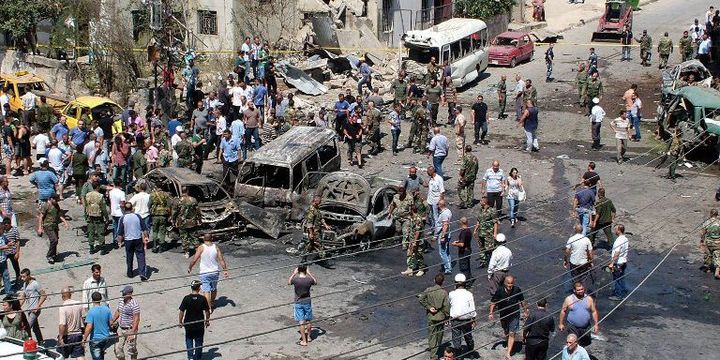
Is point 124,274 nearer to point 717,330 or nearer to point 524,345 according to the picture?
point 524,345

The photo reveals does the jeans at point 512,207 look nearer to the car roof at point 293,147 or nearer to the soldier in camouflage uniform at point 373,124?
the car roof at point 293,147

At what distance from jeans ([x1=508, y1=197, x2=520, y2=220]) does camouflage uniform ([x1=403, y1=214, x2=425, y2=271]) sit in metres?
2.91

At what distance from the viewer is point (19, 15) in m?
35.2

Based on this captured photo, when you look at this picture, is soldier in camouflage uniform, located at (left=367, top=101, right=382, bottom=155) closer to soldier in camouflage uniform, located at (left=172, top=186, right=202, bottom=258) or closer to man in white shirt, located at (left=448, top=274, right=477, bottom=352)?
soldier in camouflage uniform, located at (left=172, top=186, right=202, bottom=258)

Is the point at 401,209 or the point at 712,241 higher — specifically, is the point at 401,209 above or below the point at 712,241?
above

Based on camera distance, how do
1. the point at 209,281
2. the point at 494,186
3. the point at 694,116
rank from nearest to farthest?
the point at 209,281 < the point at 494,186 < the point at 694,116

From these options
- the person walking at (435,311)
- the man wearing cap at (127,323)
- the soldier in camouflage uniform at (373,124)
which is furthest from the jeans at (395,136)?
the man wearing cap at (127,323)

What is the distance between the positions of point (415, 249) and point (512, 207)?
3.58 m

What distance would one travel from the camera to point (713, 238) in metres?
19.1

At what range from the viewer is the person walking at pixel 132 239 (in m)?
18.2

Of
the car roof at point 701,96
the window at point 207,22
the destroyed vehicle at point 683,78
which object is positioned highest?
the window at point 207,22

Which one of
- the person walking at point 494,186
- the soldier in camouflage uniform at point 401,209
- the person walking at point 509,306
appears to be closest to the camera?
the person walking at point 509,306

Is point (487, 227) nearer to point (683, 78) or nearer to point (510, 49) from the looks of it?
point (683, 78)

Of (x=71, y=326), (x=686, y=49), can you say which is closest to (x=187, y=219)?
(x=71, y=326)
